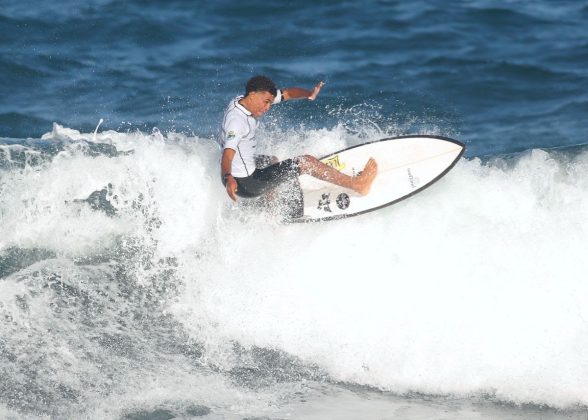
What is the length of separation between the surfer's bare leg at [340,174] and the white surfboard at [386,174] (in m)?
0.14

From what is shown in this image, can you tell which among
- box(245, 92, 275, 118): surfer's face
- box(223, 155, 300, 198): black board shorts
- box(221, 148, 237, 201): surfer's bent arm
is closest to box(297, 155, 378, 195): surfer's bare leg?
box(223, 155, 300, 198): black board shorts

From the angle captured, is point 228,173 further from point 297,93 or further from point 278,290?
point 297,93

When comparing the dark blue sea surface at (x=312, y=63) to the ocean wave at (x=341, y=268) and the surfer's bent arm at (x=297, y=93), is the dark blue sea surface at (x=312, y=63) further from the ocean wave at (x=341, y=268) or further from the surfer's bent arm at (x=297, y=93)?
the surfer's bent arm at (x=297, y=93)

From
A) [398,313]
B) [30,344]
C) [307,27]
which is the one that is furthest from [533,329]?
[307,27]

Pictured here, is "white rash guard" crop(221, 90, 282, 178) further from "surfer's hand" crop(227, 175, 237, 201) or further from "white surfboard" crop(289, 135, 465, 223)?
"white surfboard" crop(289, 135, 465, 223)

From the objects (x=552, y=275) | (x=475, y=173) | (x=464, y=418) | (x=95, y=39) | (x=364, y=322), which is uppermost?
(x=95, y=39)

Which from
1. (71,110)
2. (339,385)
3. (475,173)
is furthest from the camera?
(71,110)

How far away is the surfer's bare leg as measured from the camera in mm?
8648

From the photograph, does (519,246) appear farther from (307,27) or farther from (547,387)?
(307,27)

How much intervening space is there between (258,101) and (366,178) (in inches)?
61.8

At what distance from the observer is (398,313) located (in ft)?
27.8

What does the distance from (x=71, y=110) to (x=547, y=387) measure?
9.49 meters

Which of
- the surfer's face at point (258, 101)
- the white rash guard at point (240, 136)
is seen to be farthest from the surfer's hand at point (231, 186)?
the surfer's face at point (258, 101)

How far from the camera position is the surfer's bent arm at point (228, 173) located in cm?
809
